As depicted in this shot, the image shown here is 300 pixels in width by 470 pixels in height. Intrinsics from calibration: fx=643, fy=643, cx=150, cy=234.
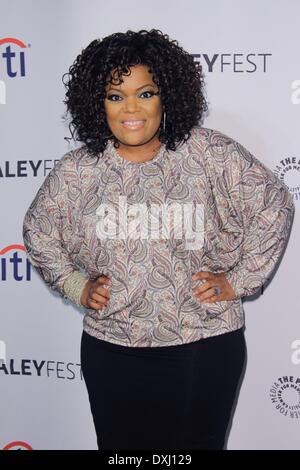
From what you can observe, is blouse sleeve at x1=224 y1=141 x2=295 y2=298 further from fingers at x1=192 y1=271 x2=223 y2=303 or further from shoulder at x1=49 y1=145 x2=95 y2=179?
shoulder at x1=49 y1=145 x2=95 y2=179

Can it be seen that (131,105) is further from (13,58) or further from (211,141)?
(13,58)

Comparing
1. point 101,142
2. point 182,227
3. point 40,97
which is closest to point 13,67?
point 40,97

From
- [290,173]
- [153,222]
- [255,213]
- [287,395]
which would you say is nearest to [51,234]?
[153,222]

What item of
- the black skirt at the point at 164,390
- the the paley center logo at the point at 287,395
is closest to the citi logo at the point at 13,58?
the black skirt at the point at 164,390

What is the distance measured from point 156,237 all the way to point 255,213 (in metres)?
0.28

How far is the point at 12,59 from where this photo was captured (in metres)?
2.01

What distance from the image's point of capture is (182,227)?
1.61 m

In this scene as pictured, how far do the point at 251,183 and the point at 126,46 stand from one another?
464mm

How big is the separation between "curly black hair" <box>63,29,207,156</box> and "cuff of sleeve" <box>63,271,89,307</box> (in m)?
0.34

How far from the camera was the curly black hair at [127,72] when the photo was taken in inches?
62.3

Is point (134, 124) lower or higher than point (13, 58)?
lower

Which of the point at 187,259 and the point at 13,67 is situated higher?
the point at 13,67

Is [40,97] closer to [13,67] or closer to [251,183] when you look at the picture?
[13,67]

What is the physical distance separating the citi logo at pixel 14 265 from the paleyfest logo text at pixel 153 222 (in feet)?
1.89
